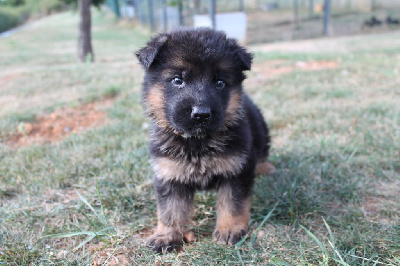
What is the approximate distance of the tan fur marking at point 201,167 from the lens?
2.62 metres

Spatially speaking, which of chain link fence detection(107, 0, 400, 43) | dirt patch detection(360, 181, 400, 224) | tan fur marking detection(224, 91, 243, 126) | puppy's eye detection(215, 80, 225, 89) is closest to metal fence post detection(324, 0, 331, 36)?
chain link fence detection(107, 0, 400, 43)

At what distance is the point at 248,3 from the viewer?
18.2 metres

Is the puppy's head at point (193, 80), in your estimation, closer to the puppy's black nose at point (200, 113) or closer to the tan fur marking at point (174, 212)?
the puppy's black nose at point (200, 113)

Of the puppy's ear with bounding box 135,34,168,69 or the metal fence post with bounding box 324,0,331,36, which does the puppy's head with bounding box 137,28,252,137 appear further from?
the metal fence post with bounding box 324,0,331,36

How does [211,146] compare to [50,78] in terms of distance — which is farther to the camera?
[50,78]

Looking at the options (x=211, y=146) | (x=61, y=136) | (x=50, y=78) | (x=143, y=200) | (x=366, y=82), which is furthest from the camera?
(x=50, y=78)

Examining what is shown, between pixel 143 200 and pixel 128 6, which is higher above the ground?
pixel 128 6

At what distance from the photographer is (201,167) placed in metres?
2.64

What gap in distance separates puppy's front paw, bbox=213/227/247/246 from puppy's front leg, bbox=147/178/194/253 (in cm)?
26

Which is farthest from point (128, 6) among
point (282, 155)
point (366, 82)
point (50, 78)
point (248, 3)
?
point (282, 155)

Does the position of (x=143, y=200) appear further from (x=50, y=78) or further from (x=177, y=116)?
(x=50, y=78)

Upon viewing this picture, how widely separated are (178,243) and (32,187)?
5.39 ft

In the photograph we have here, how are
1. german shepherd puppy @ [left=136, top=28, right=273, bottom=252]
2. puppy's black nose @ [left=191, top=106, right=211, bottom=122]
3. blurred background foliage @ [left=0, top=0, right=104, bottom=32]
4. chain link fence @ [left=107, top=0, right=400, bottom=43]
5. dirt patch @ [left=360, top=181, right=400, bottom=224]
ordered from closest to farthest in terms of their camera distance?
puppy's black nose @ [left=191, top=106, right=211, bottom=122], german shepherd puppy @ [left=136, top=28, right=273, bottom=252], dirt patch @ [left=360, top=181, right=400, bottom=224], chain link fence @ [left=107, top=0, right=400, bottom=43], blurred background foliage @ [left=0, top=0, right=104, bottom=32]

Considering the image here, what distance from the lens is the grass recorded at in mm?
2432
